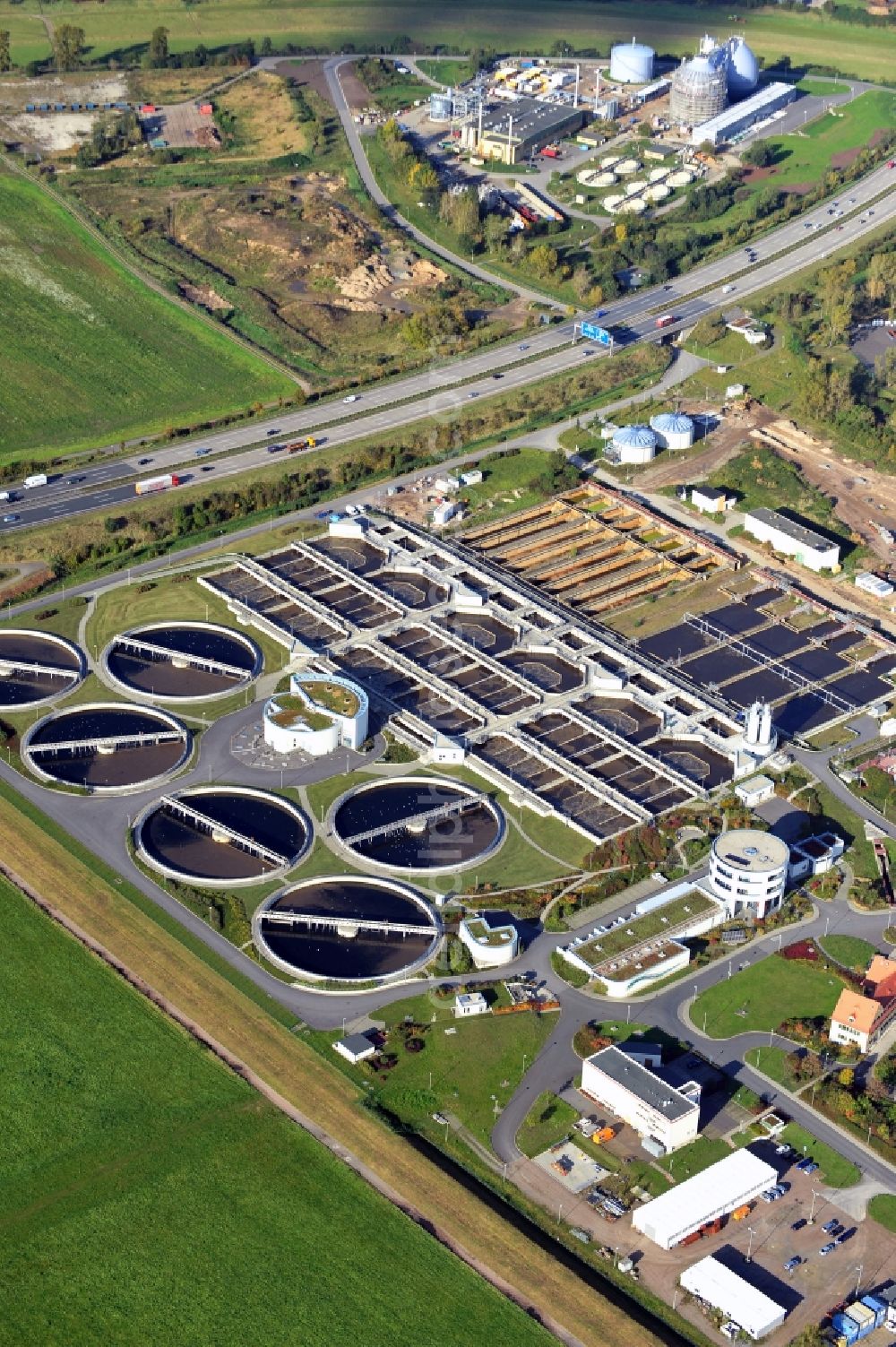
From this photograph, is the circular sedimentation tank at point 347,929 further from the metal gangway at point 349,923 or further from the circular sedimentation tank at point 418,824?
the circular sedimentation tank at point 418,824

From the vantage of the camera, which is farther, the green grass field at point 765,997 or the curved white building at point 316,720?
the curved white building at point 316,720

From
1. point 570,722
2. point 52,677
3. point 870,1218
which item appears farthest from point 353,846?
point 870,1218

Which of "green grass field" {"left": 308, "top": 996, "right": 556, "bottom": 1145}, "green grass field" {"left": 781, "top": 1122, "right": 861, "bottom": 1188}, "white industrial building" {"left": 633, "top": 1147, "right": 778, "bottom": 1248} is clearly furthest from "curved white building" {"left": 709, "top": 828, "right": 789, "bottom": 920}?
"white industrial building" {"left": 633, "top": 1147, "right": 778, "bottom": 1248}

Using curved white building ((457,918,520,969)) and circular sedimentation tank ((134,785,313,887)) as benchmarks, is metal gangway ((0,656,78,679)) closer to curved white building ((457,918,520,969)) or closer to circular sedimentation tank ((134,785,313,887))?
circular sedimentation tank ((134,785,313,887))

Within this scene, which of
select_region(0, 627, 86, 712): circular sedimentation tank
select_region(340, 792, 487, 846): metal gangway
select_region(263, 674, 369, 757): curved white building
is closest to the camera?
select_region(340, 792, 487, 846): metal gangway

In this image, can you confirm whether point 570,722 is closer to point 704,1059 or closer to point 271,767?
point 271,767

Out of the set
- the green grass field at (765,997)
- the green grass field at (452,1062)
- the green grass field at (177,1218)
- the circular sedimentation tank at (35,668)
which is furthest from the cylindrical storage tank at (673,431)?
the green grass field at (177,1218)

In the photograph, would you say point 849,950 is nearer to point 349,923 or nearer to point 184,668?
point 349,923

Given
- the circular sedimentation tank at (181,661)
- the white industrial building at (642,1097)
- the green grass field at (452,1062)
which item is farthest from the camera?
the circular sedimentation tank at (181,661)
